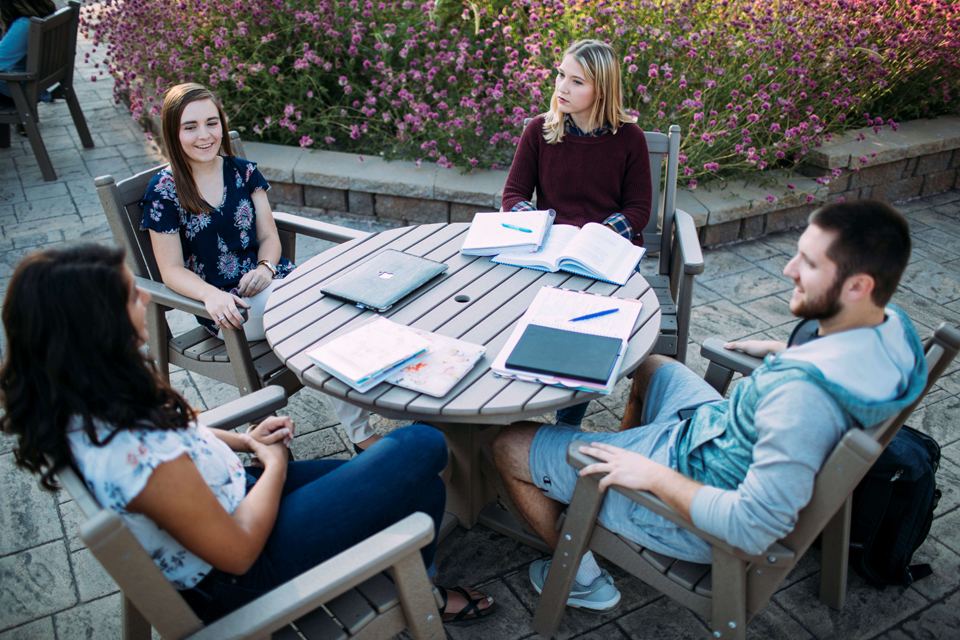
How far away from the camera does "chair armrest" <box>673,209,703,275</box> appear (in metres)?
2.34

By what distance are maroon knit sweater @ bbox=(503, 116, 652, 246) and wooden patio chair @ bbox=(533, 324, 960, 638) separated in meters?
1.09

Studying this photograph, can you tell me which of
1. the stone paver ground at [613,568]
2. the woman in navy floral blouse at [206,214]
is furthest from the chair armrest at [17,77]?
the woman in navy floral blouse at [206,214]

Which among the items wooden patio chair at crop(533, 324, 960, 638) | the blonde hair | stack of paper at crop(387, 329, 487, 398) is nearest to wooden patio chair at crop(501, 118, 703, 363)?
the blonde hair

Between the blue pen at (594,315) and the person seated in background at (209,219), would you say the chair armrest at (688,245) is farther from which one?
the person seated in background at (209,219)

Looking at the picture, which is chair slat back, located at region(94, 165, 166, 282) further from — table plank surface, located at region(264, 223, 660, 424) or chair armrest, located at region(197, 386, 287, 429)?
chair armrest, located at region(197, 386, 287, 429)

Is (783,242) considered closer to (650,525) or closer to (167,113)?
(650,525)

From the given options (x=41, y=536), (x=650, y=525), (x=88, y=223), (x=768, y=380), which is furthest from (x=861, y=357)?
(x=88, y=223)

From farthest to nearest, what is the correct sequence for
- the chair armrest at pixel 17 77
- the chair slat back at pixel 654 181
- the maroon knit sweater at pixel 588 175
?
the chair armrest at pixel 17 77 → the chair slat back at pixel 654 181 → the maroon knit sweater at pixel 588 175

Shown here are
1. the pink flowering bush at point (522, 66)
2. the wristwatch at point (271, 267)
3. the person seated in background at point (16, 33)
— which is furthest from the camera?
the person seated in background at point (16, 33)

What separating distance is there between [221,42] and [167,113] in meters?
2.14

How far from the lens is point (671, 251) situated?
2924mm

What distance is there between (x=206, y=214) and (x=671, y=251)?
6.27 ft

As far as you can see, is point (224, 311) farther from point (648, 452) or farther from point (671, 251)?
point (671, 251)

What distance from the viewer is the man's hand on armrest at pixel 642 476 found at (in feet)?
4.74
